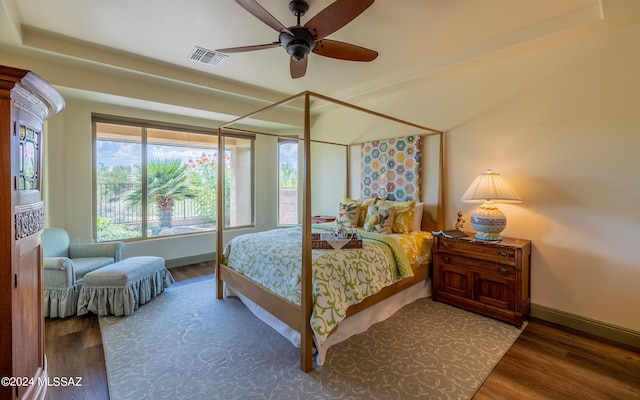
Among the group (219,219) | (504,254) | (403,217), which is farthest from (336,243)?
(504,254)

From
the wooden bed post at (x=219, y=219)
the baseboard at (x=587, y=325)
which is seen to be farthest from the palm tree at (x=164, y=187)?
the baseboard at (x=587, y=325)

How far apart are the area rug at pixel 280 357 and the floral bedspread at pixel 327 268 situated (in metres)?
0.38

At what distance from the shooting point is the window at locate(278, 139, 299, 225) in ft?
18.6

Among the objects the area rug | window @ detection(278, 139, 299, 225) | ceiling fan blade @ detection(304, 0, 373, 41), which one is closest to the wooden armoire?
the area rug

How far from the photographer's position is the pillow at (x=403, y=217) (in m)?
3.43

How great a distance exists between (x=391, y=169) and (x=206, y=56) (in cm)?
283

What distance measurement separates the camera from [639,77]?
2.32m

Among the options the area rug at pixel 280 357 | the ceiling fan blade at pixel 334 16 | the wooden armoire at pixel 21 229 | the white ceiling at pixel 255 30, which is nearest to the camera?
the wooden armoire at pixel 21 229

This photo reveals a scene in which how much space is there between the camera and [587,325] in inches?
102

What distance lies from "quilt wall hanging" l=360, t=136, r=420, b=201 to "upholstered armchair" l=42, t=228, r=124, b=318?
361 cm

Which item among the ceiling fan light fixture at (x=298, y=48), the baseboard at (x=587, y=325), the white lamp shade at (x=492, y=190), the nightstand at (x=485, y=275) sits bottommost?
the baseboard at (x=587, y=325)

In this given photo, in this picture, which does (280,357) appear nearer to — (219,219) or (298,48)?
(219,219)

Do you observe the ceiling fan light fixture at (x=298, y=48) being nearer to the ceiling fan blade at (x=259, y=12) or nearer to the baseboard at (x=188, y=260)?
the ceiling fan blade at (x=259, y=12)

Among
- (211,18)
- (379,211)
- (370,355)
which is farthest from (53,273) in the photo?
(379,211)
